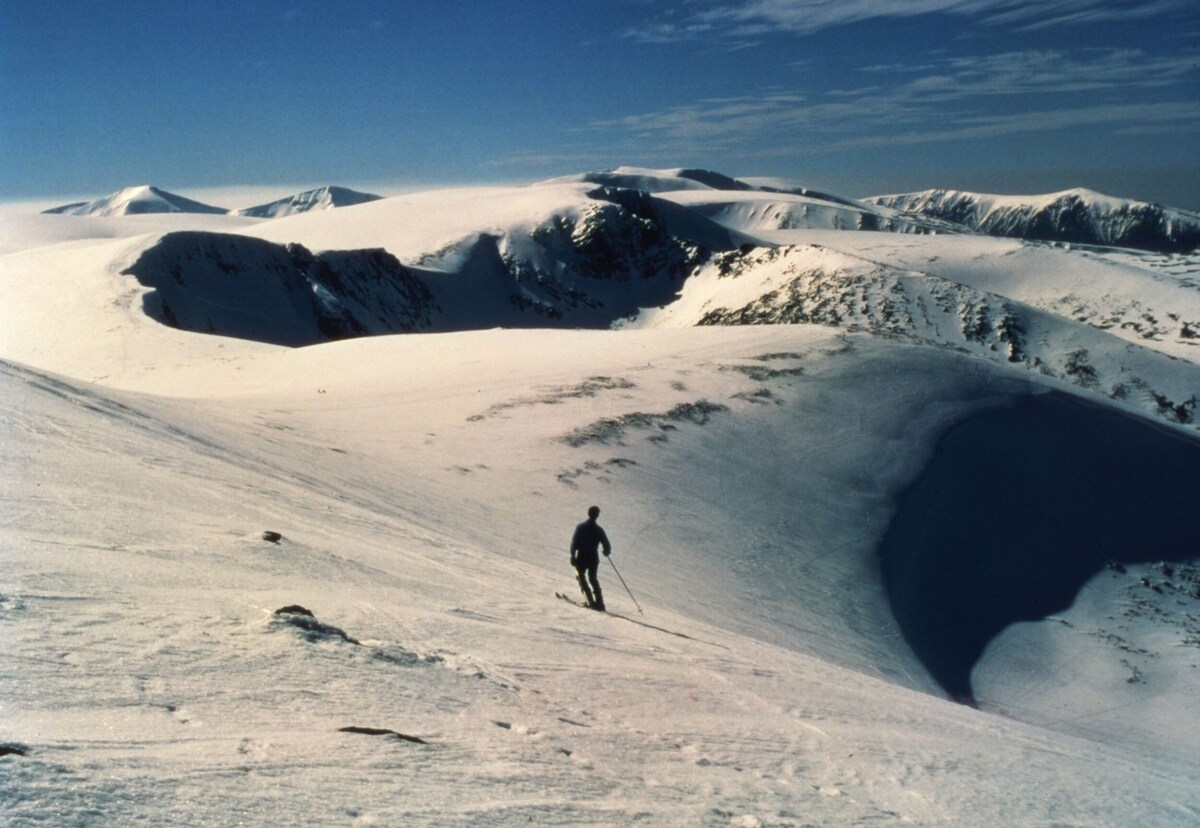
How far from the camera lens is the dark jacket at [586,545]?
13.7m

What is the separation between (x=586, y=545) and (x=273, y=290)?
219 ft

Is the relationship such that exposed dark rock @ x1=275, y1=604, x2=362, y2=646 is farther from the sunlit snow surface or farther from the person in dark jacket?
the person in dark jacket

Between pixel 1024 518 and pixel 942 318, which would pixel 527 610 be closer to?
pixel 1024 518

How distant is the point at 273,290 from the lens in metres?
73.8

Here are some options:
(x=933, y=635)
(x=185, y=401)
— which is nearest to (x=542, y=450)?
(x=185, y=401)

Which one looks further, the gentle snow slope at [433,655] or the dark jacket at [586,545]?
the dark jacket at [586,545]

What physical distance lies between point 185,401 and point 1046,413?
30655mm

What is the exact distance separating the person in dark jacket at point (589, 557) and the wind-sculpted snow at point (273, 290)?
45305mm

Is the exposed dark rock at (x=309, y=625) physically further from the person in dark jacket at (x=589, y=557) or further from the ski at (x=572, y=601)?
the person in dark jacket at (x=589, y=557)

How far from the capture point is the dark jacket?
1367 centimetres

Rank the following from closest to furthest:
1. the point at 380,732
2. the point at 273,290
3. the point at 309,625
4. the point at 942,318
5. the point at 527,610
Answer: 1. the point at 380,732
2. the point at 309,625
3. the point at 527,610
4. the point at 273,290
5. the point at 942,318

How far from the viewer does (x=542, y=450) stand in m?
24.5

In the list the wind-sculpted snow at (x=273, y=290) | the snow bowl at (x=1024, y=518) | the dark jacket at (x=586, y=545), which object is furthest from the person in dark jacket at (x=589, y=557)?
the wind-sculpted snow at (x=273, y=290)

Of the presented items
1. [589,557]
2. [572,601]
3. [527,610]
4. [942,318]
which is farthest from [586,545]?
[942,318]
